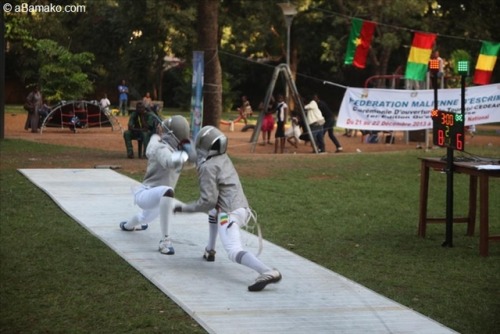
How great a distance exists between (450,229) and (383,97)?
14100 mm

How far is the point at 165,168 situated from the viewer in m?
9.86

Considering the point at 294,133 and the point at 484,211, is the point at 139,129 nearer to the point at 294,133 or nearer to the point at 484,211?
the point at 294,133

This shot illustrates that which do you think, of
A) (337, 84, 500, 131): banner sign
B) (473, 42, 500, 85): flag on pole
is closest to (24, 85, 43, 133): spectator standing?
(337, 84, 500, 131): banner sign

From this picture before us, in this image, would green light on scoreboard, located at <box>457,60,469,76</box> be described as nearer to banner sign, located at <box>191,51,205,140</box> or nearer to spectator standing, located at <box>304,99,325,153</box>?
banner sign, located at <box>191,51,205,140</box>

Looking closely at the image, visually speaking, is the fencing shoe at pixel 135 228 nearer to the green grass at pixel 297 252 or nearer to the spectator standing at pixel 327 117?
the green grass at pixel 297 252

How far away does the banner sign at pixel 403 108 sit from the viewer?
23.7 m

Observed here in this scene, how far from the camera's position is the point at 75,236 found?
1070 cm

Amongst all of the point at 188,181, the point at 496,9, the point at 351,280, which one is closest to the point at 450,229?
the point at 351,280

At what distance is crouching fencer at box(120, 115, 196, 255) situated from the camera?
30.9ft

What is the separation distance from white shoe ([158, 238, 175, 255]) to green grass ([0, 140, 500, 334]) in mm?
518

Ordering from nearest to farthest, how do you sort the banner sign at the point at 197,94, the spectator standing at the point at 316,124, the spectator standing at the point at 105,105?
the banner sign at the point at 197,94, the spectator standing at the point at 316,124, the spectator standing at the point at 105,105

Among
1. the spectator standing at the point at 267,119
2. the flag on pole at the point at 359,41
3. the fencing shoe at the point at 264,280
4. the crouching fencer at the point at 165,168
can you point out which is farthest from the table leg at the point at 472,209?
the flag on pole at the point at 359,41

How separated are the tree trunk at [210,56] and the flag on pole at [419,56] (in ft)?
18.4

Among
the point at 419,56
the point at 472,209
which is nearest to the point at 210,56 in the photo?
the point at 419,56
